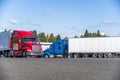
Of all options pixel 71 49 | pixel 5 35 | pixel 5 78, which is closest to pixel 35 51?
pixel 5 35

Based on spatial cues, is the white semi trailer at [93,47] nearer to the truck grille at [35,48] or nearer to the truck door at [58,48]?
the truck door at [58,48]

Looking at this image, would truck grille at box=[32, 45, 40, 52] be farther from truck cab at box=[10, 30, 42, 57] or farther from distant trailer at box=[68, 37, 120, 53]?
distant trailer at box=[68, 37, 120, 53]

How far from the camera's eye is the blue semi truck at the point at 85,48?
46.5m

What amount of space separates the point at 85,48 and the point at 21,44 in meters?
15.5

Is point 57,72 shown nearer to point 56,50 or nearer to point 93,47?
point 56,50

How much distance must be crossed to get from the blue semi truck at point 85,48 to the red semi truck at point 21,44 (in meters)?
9.72

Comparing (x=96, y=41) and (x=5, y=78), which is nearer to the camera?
(x=5, y=78)

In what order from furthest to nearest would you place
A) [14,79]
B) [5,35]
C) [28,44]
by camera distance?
[5,35]
[28,44]
[14,79]

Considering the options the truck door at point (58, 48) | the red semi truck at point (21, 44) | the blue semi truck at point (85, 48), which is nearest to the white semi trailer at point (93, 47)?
the blue semi truck at point (85, 48)

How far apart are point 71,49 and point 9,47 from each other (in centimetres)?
1319

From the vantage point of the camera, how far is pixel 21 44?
34.0 m

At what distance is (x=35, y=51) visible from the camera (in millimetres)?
35906

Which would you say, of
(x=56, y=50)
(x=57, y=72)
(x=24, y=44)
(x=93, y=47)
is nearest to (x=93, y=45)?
(x=93, y=47)

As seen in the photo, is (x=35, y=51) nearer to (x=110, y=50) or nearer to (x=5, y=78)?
(x=110, y=50)
